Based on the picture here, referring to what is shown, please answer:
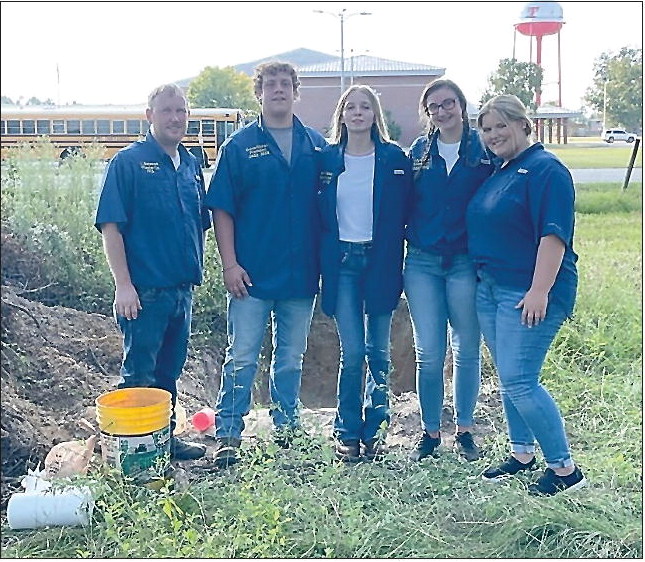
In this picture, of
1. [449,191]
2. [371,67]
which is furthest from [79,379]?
[371,67]

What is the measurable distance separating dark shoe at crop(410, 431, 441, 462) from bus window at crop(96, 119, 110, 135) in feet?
22.0

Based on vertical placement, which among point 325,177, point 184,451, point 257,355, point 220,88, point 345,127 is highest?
point 220,88

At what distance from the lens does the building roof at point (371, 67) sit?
6438 mm

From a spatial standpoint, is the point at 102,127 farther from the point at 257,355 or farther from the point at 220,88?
the point at 257,355

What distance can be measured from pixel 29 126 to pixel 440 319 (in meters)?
6.97

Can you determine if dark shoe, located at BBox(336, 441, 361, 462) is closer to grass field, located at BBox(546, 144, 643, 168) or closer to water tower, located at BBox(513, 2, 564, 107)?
water tower, located at BBox(513, 2, 564, 107)

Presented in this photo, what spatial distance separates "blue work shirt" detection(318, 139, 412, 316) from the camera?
365cm

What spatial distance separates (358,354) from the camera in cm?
382

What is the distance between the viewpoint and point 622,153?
13.8 metres

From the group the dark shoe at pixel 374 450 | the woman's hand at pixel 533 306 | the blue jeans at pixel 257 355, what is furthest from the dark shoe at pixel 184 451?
the woman's hand at pixel 533 306

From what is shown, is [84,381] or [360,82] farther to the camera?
[360,82]

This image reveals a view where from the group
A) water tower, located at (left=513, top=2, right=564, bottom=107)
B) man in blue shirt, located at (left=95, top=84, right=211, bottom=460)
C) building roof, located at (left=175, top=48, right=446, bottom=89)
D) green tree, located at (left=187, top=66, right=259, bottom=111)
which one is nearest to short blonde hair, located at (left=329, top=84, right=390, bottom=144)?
man in blue shirt, located at (left=95, top=84, right=211, bottom=460)

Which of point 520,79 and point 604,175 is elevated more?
point 520,79

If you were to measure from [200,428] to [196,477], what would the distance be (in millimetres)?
723
